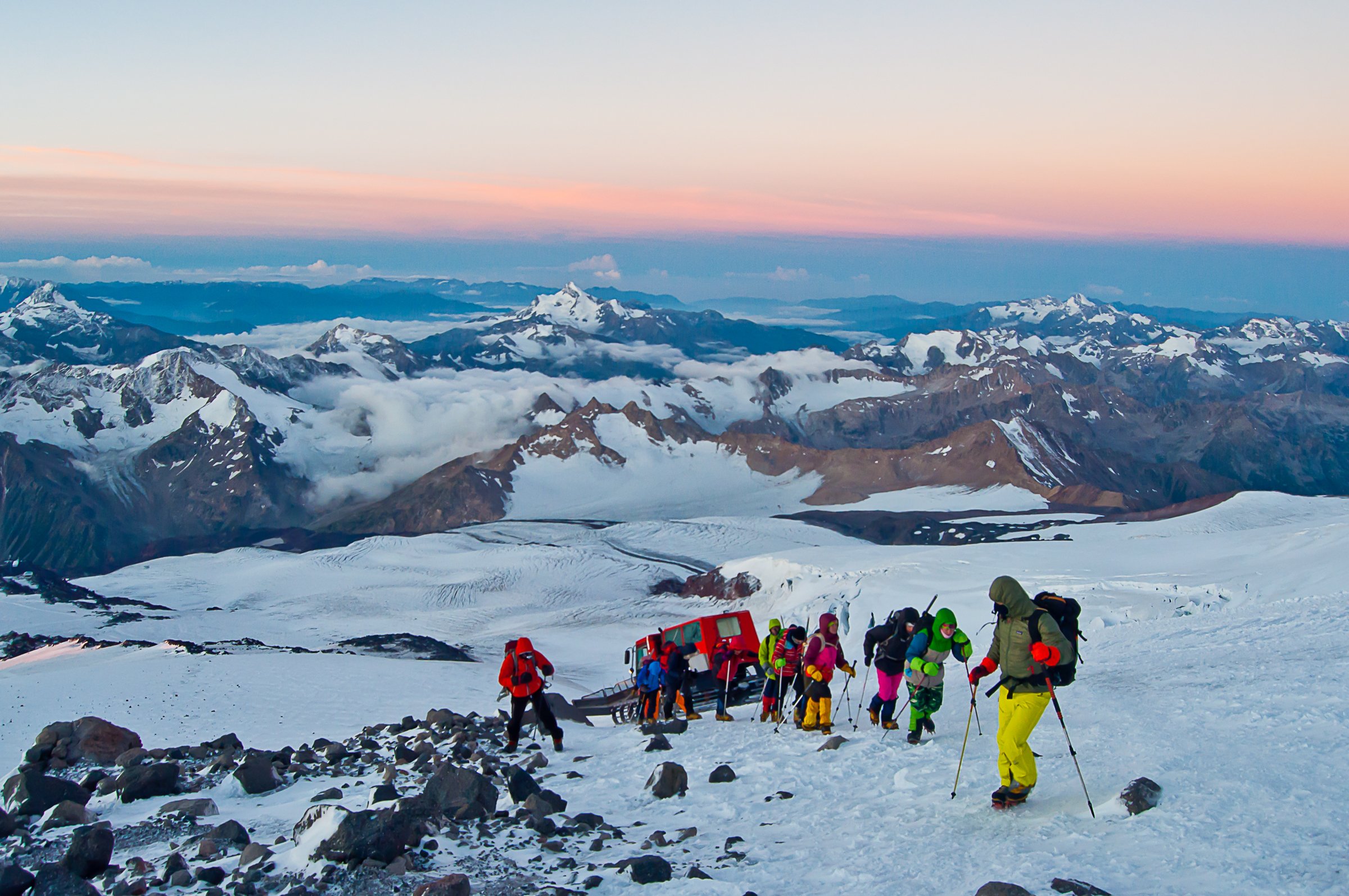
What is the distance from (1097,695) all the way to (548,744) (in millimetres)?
9028

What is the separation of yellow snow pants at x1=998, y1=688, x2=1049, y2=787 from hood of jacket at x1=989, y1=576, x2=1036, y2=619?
848 millimetres

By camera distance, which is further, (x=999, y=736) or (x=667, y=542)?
(x=667, y=542)

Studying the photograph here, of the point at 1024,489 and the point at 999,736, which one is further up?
the point at 999,736

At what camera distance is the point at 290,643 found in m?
55.8

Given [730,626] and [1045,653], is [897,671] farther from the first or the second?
[730,626]

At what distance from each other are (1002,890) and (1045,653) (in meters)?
2.70

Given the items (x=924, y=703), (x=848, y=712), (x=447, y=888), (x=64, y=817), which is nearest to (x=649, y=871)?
(x=447, y=888)

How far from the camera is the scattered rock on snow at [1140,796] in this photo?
28.5ft

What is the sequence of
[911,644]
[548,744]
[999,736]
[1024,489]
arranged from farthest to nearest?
[1024,489] < [548,744] < [911,644] < [999,736]

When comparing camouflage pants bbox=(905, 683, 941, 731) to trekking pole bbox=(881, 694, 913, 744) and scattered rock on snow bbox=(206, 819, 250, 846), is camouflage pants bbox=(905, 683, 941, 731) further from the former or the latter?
scattered rock on snow bbox=(206, 819, 250, 846)

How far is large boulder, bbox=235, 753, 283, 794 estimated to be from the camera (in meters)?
12.5

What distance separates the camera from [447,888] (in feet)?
25.5

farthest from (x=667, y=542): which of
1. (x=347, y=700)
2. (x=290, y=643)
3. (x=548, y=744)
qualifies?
(x=548, y=744)

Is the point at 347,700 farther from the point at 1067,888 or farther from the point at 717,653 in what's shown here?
the point at 1067,888
